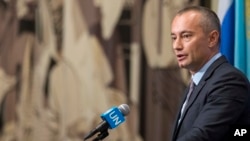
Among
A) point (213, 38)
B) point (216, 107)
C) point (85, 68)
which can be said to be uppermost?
point (213, 38)

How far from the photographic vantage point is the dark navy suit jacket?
176cm

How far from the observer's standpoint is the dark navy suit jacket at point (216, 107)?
1763 mm

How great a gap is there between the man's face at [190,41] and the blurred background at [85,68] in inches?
55.0

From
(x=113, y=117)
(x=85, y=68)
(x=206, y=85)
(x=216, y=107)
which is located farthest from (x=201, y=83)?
(x=85, y=68)

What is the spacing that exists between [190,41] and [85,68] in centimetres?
166

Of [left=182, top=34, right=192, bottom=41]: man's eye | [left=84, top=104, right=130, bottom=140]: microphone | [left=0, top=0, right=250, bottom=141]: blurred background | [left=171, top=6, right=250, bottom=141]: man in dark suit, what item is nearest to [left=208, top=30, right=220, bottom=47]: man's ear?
[left=171, top=6, right=250, bottom=141]: man in dark suit

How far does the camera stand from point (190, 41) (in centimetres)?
198

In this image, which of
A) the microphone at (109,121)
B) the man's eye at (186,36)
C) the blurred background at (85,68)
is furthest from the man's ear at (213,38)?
the blurred background at (85,68)

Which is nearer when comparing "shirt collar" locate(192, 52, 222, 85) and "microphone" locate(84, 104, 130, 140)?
"microphone" locate(84, 104, 130, 140)

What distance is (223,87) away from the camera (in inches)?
71.7

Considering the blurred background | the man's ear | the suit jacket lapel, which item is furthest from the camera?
the blurred background

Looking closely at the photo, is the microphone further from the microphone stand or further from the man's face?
the man's face

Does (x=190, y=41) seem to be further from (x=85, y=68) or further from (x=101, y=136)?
(x=85, y=68)

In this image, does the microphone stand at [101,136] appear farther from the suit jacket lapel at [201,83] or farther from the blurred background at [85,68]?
the blurred background at [85,68]
